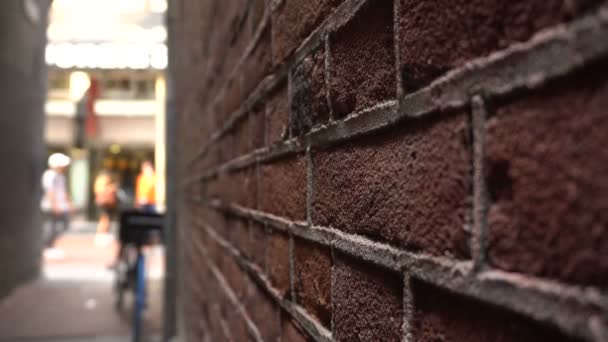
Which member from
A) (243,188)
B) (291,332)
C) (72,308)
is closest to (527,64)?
(291,332)

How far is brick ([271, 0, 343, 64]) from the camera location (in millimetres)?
620

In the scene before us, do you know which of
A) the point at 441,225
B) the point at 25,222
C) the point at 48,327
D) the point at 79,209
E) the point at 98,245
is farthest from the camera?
the point at 79,209

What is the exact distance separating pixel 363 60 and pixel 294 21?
24 cm

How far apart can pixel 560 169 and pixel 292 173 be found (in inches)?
20.3

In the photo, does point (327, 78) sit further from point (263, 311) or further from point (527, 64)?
point (263, 311)

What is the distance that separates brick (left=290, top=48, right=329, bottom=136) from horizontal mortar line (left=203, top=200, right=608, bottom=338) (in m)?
0.17

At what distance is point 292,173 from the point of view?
0.77 meters

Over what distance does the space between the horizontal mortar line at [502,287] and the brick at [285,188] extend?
20 cm

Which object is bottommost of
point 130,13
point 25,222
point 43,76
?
point 25,222

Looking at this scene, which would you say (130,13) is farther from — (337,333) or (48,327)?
(337,333)

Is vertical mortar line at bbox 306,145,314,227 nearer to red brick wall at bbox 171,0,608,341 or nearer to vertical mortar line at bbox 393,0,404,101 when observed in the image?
red brick wall at bbox 171,0,608,341

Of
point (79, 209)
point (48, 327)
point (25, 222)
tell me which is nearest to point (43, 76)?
point (25, 222)

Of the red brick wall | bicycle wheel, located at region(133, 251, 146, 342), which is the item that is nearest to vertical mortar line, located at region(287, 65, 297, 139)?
the red brick wall

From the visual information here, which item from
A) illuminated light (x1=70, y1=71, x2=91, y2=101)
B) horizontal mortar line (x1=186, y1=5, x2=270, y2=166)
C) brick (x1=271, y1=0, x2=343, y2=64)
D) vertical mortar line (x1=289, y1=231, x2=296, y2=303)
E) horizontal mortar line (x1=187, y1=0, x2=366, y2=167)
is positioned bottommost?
vertical mortar line (x1=289, y1=231, x2=296, y2=303)
